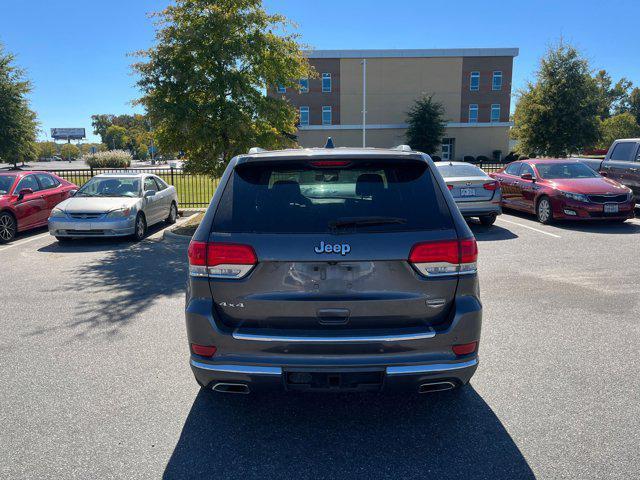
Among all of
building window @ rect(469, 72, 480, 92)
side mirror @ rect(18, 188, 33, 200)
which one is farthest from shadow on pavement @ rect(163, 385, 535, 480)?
building window @ rect(469, 72, 480, 92)

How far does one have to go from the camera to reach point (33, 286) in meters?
7.27

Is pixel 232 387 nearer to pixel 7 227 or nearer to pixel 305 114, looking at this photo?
pixel 7 227

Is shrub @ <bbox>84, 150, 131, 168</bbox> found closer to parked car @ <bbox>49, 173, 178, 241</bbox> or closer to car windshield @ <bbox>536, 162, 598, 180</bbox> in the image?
parked car @ <bbox>49, 173, 178, 241</bbox>

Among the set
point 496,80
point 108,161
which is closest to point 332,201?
point 108,161

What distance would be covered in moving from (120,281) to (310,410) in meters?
4.91

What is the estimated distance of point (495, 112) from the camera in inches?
2132

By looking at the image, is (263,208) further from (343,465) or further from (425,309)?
(343,465)

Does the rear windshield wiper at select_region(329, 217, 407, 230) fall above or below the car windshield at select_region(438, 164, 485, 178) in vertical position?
above

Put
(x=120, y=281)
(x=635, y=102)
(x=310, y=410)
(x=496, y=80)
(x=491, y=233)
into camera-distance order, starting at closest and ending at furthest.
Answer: (x=310, y=410), (x=120, y=281), (x=491, y=233), (x=496, y=80), (x=635, y=102)

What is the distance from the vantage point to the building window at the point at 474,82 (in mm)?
52300

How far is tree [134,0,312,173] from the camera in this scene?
11.1 m

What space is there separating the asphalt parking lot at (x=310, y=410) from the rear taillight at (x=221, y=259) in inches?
43.1

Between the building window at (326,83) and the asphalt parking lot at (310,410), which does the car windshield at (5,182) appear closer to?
the asphalt parking lot at (310,410)

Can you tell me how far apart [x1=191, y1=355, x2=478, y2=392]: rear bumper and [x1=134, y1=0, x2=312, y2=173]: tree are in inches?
364
